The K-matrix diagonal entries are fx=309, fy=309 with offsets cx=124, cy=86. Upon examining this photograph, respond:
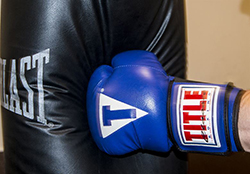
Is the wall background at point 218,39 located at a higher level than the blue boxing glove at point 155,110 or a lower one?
higher

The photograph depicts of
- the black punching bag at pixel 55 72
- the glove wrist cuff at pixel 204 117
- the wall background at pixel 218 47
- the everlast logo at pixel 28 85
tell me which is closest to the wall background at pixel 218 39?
the wall background at pixel 218 47

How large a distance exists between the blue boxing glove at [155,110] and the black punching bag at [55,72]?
60 millimetres

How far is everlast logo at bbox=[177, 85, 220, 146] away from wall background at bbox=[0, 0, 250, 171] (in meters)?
0.93

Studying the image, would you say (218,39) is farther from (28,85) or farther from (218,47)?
(28,85)

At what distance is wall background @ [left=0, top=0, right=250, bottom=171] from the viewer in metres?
1.62

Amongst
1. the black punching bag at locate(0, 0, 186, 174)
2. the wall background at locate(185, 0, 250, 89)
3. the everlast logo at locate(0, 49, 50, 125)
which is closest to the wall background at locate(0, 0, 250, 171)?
the wall background at locate(185, 0, 250, 89)

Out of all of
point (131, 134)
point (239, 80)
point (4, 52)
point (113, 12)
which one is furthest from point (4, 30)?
point (239, 80)

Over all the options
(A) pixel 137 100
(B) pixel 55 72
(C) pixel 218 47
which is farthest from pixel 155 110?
(C) pixel 218 47

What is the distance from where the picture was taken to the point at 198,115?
738mm

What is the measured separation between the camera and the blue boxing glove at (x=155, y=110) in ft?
2.39

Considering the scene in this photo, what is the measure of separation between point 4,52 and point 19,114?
0.59ft

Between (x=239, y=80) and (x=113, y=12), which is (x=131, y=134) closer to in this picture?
(x=113, y=12)

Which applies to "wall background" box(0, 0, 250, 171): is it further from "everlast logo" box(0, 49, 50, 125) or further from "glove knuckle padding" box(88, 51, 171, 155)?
"everlast logo" box(0, 49, 50, 125)

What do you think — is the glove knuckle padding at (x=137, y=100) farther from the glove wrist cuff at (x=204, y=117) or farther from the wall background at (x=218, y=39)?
the wall background at (x=218, y=39)
